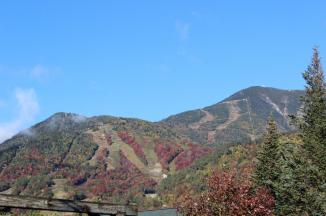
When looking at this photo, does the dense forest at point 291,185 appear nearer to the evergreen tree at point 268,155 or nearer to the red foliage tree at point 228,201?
the red foliage tree at point 228,201

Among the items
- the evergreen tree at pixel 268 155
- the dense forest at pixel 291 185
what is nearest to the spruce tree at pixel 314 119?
the dense forest at pixel 291 185

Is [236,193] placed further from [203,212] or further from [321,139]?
[321,139]

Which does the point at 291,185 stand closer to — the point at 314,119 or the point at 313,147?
the point at 313,147

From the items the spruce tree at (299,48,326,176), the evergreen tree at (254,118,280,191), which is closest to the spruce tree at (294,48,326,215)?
the spruce tree at (299,48,326,176)

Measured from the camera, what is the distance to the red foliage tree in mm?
28641

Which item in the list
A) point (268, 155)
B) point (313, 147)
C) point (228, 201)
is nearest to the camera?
point (228, 201)

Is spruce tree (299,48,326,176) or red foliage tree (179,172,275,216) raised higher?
spruce tree (299,48,326,176)

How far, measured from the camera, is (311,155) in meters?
44.9

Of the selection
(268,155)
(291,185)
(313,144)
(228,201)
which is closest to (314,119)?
(313,144)

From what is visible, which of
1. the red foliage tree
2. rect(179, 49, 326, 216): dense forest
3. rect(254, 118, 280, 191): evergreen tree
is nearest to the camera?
the red foliage tree

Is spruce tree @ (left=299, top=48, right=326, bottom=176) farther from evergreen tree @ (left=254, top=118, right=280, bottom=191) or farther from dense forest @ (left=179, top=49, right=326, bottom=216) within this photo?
evergreen tree @ (left=254, top=118, right=280, bottom=191)

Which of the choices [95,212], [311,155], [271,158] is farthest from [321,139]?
[95,212]

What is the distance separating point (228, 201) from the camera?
98.7 ft

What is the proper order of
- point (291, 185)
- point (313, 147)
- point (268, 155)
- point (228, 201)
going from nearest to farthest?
point (228, 201) → point (291, 185) → point (313, 147) → point (268, 155)
